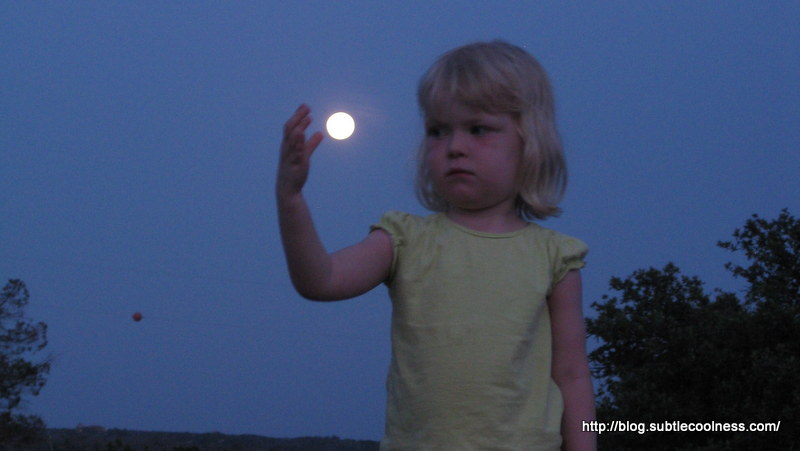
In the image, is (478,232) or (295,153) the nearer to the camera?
(295,153)

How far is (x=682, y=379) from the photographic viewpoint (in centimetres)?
1214

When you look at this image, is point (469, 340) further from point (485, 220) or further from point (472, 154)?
point (472, 154)

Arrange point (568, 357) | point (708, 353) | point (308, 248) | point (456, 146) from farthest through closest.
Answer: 1. point (708, 353)
2. point (568, 357)
3. point (456, 146)
4. point (308, 248)

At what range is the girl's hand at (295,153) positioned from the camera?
2.35 m

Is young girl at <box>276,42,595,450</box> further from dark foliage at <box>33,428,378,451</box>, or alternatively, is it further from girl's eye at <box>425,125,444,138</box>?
dark foliage at <box>33,428,378,451</box>

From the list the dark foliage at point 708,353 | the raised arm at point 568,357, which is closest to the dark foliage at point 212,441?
the dark foliage at point 708,353

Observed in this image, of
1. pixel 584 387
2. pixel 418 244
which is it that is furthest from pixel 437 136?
pixel 584 387

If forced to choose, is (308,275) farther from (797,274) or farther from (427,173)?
(797,274)

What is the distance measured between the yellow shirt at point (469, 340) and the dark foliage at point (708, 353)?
8.83 metres

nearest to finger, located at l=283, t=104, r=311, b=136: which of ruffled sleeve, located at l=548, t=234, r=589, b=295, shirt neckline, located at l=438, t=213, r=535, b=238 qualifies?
shirt neckline, located at l=438, t=213, r=535, b=238

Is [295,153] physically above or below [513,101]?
below

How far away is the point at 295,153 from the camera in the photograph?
2395 mm

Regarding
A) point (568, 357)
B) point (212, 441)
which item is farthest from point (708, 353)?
point (212, 441)

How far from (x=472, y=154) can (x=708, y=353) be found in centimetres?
977
